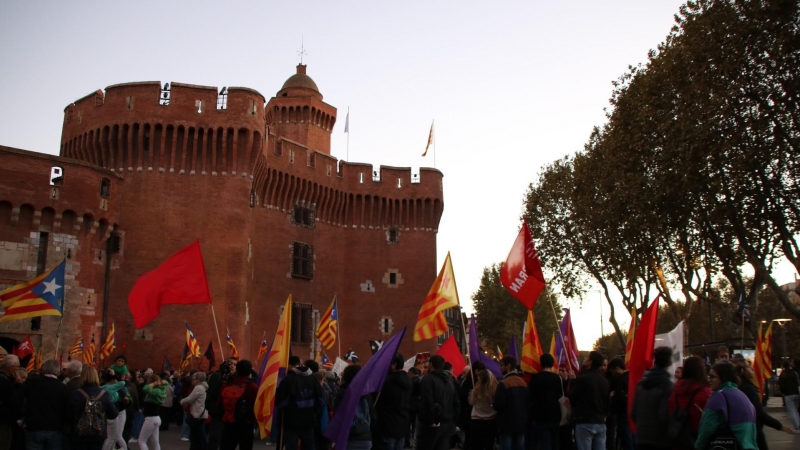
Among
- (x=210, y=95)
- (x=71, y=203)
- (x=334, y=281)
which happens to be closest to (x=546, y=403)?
(x=71, y=203)

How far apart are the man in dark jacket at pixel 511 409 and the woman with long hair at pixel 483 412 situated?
0.62ft

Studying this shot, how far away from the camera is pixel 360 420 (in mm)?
9227

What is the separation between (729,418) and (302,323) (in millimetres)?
Answer: 33629

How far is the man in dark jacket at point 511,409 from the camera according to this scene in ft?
32.7

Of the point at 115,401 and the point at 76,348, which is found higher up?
the point at 76,348

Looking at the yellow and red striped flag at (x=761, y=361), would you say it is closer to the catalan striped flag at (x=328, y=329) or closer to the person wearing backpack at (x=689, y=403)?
the catalan striped flag at (x=328, y=329)

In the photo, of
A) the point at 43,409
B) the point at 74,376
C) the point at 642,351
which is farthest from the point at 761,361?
the point at 43,409

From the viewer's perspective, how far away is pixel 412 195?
43375mm

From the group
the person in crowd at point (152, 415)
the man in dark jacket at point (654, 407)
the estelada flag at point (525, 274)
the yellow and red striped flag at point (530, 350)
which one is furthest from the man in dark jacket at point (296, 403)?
the man in dark jacket at point (654, 407)

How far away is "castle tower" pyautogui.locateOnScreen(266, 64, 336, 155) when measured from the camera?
4678 cm

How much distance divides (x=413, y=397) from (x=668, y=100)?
54.7ft

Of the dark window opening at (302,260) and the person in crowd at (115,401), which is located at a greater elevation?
the dark window opening at (302,260)

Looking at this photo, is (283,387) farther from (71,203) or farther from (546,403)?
(71,203)

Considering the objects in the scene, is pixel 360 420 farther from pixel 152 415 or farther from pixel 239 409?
pixel 152 415
